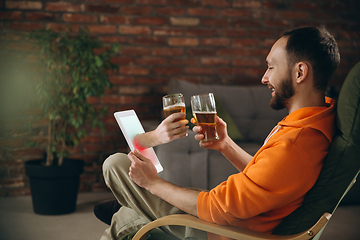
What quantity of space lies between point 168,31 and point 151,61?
33cm

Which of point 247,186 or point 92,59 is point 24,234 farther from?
point 247,186

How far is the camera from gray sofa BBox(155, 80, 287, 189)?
2.22 metres

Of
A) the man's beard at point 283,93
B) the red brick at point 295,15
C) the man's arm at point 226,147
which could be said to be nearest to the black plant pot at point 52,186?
the man's arm at point 226,147

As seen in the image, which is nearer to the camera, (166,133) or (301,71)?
(301,71)

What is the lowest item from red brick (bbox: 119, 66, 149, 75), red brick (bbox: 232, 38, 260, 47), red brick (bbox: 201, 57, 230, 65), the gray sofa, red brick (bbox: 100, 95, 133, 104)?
the gray sofa

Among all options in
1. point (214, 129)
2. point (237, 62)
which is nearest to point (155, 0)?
point (237, 62)

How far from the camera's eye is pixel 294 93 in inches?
41.9

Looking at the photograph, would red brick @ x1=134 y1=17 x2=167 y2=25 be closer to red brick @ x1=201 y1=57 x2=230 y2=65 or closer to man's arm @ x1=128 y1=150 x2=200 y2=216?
red brick @ x1=201 y1=57 x2=230 y2=65

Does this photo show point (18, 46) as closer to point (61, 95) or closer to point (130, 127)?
point (61, 95)

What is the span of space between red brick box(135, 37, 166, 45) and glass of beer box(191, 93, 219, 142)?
79.9 inches

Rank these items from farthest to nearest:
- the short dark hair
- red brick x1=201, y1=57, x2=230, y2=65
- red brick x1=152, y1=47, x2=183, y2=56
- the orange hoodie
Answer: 1. red brick x1=201, y1=57, x2=230, y2=65
2. red brick x1=152, y1=47, x2=183, y2=56
3. the short dark hair
4. the orange hoodie

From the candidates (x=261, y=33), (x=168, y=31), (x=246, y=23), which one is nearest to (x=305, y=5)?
(x=261, y=33)

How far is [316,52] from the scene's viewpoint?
1.01 m

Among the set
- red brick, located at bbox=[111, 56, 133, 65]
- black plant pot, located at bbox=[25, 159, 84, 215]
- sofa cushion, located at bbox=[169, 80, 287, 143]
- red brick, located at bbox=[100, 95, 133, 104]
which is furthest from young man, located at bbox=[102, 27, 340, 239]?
red brick, located at bbox=[111, 56, 133, 65]
